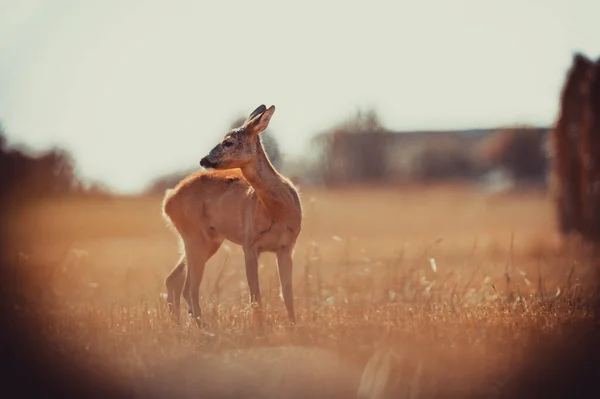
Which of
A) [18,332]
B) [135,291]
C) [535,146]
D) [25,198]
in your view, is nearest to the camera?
[18,332]

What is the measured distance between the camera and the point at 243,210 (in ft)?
34.3

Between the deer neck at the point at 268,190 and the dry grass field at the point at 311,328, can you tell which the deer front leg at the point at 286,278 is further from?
the deer neck at the point at 268,190

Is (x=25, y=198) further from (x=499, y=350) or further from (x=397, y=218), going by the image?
(x=397, y=218)

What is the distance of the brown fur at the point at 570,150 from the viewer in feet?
63.8

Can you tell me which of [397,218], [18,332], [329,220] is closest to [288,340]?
[18,332]

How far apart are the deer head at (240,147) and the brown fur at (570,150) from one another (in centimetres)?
1117

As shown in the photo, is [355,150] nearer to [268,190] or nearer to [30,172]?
Answer: [30,172]

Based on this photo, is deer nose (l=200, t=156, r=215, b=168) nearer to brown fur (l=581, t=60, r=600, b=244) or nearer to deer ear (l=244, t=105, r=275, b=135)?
deer ear (l=244, t=105, r=275, b=135)

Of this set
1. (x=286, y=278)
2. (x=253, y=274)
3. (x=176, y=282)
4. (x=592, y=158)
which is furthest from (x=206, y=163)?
(x=592, y=158)

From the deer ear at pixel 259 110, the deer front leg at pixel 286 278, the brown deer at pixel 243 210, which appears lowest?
the deer front leg at pixel 286 278

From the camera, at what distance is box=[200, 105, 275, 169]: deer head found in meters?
9.78

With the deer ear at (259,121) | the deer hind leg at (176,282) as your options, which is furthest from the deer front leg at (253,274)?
the deer hind leg at (176,282)

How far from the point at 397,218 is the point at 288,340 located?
23.3 meters

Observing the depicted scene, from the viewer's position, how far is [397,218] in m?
31.3
